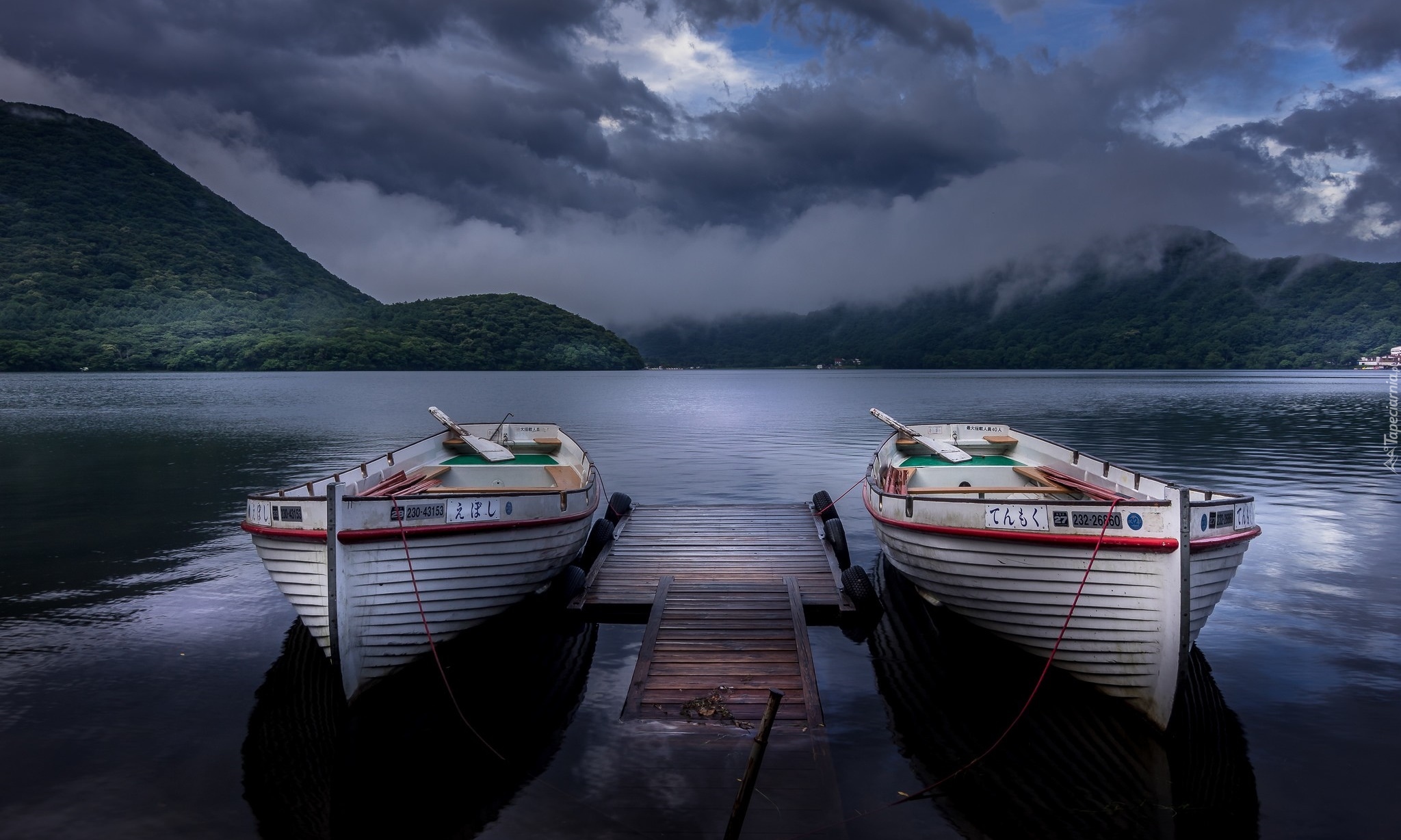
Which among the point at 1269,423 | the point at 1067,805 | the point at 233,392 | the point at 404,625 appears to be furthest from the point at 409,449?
the point at 233,392

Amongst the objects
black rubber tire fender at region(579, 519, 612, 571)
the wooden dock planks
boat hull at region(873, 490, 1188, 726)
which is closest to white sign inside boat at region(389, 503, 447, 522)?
the wooden dock planks

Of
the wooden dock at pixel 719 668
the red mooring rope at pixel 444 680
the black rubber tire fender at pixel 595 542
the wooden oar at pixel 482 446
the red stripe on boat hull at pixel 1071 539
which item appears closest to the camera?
the wooden dock at pixel 719 668

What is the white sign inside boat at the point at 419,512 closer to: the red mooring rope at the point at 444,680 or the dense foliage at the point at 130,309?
the red mooring rope at the point at 444,680

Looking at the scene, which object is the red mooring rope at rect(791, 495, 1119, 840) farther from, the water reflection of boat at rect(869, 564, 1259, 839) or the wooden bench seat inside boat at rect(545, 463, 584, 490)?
the wooden bench seat inside boat at rect(545, 463, 584, 490)

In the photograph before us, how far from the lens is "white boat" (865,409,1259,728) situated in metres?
8.07

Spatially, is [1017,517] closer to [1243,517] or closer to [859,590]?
[1243,517]

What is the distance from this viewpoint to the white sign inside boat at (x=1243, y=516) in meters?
8.66

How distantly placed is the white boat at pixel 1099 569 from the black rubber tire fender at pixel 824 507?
6371 millimetres

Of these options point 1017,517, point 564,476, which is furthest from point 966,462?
point 564,476

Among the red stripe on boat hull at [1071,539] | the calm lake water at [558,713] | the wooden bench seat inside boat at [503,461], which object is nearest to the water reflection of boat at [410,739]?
the calm lake water at [558,713]

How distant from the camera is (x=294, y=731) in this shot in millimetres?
9016

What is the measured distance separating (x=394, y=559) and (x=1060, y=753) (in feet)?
25.8

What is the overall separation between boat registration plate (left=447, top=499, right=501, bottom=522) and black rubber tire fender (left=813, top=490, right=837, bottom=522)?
9154 millimetres

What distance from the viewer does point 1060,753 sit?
8.41m
